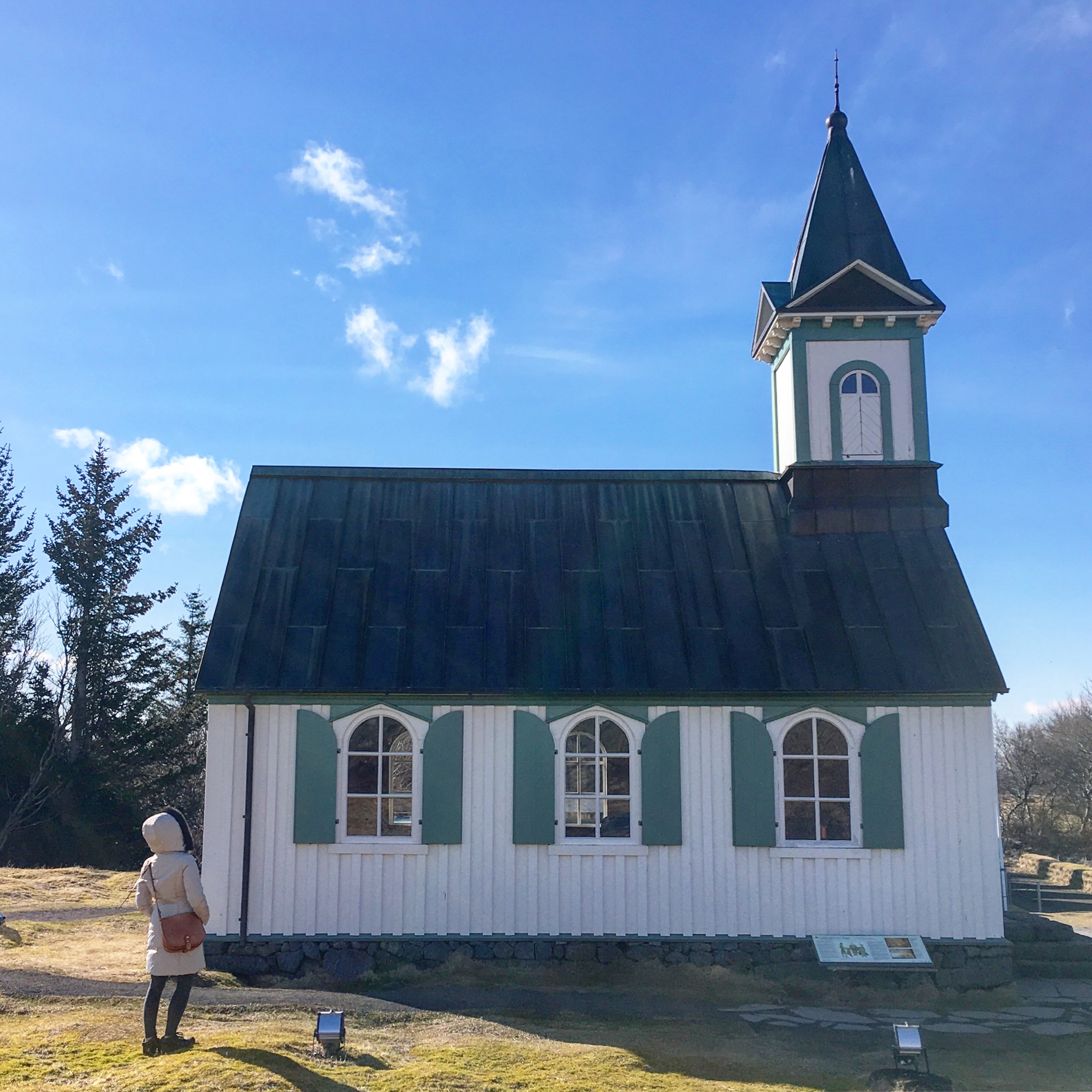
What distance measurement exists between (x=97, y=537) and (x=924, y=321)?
26.8m

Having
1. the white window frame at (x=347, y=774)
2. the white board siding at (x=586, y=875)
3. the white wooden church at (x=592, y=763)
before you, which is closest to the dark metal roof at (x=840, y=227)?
the white wooden church at (x=592, y=763)

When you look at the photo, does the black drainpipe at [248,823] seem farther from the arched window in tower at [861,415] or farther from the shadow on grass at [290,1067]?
the arched window in tower at [861,415]

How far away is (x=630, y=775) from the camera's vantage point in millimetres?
11625

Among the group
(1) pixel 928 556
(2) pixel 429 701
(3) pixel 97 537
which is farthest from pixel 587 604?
(3) pixel 97 537

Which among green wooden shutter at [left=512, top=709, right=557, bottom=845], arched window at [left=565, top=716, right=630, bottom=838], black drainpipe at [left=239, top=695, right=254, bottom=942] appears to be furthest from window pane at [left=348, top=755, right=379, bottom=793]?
arched window at [left=565, top=716, right=630, bottom=838]

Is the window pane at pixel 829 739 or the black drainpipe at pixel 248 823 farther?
the window pane at pixel 829 739

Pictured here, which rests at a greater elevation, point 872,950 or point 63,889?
point 872,950

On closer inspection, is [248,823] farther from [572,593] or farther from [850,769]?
[850,769]

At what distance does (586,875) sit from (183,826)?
5260 millimetres

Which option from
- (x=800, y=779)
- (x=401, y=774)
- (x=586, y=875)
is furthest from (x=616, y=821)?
(x=401, y=774)

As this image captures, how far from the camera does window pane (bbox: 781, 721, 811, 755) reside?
11.7m

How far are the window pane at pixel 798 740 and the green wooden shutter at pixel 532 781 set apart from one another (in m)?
2.76

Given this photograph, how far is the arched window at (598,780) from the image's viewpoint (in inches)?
454

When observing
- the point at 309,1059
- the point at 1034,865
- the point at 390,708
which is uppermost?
the point at 390,708
